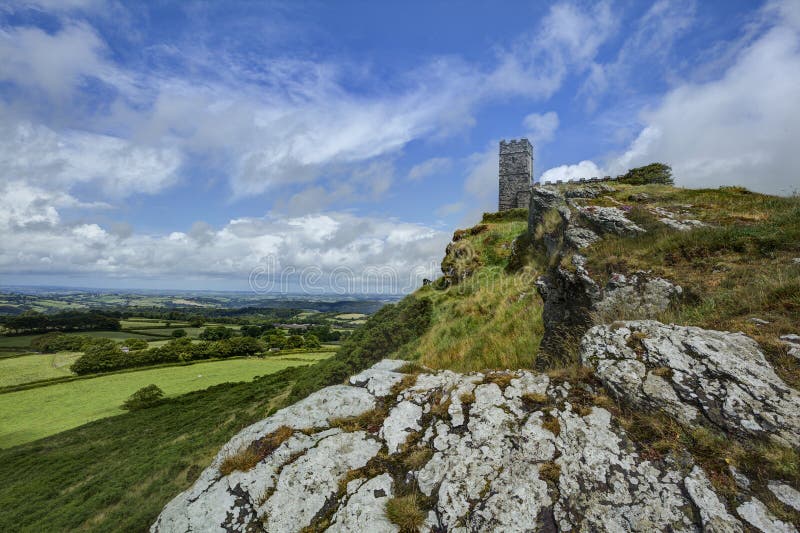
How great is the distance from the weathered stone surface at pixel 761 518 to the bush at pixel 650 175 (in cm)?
3787

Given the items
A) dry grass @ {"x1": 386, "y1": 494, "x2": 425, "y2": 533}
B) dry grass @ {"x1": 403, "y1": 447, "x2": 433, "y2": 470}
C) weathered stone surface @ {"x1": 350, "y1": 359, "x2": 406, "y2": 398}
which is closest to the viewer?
dry grass @ {"x1": 386, "y1": 494, "x2": 425, "y2": 533}

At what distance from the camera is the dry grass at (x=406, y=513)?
3958mm

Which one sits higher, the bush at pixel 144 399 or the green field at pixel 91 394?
the bush at pixel 144 399

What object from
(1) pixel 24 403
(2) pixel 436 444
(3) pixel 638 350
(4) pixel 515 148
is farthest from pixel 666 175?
(1) pixel 24 403

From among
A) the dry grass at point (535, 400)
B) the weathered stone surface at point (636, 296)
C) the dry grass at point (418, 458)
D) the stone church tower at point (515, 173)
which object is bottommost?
the dry grass at point (418, 458)

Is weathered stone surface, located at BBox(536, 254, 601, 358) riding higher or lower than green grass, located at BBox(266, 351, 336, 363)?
higher

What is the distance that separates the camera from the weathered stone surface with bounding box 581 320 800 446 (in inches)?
148

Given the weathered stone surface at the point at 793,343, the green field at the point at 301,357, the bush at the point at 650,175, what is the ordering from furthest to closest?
the green field at the point at 301,357 < the bush at the point at 650,175 < the weathered stone surface at the point at 793,343

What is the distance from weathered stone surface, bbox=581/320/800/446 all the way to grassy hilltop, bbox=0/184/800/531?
260 mm

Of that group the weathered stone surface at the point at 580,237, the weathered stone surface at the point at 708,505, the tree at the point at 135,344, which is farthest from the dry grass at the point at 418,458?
the tree at the point at 135,344

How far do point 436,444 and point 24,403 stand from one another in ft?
213

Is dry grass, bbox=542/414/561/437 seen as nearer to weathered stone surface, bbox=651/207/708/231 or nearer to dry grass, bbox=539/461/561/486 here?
dry grass, bbox=539/461/561/486

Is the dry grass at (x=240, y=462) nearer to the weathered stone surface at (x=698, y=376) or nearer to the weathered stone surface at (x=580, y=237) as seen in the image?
the weathered stone surface at (x=698, y=376)

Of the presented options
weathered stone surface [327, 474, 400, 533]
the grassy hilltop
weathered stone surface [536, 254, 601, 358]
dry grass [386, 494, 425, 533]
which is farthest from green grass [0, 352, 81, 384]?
weathered stone surface [536, 254, 601, 358]
